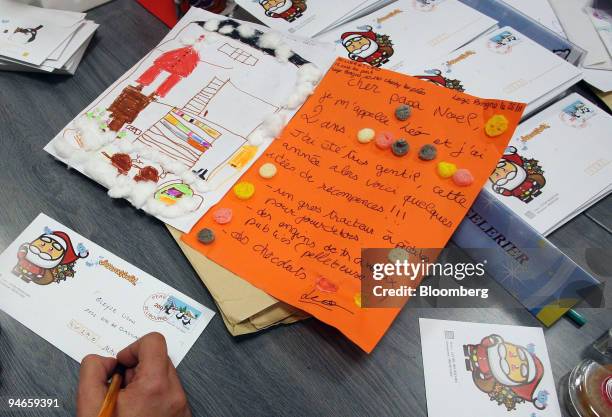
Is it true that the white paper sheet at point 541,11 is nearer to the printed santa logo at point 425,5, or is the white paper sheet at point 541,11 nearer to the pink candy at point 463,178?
the printed santa logo at point 425,5

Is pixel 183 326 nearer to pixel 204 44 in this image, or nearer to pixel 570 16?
pixel 204 44

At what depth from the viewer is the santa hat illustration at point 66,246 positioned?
671 millimetres

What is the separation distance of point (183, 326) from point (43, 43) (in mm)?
593

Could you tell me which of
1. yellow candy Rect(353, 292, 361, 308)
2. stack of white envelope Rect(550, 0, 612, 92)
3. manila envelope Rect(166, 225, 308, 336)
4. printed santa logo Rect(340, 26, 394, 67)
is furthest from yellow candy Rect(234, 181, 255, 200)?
stack of white envelope Rect(550, 0, 612, 92)

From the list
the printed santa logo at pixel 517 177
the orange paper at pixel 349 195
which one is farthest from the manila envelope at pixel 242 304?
the printed santa logo at pixel 517 177

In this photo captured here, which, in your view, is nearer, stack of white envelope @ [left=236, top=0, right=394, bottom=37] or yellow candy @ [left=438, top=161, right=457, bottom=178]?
yellow candy @ [left=438, top=161, right=457, bottom=178]

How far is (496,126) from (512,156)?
2.1 inches

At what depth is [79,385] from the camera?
21.5 inches

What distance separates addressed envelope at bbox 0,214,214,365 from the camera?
617mm

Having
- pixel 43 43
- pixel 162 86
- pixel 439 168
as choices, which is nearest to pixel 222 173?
pixel 162 86

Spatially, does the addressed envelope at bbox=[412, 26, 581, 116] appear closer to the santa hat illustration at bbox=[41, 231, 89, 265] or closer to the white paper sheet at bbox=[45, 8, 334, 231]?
the white paper sheet at bbox=[45, 8, 334, 231]

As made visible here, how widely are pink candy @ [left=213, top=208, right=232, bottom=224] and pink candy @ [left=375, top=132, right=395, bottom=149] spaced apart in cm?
25

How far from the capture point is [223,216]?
681 millimetres

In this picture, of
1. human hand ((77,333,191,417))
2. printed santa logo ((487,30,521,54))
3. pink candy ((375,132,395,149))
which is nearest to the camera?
human hand ((77,333,191,417))
